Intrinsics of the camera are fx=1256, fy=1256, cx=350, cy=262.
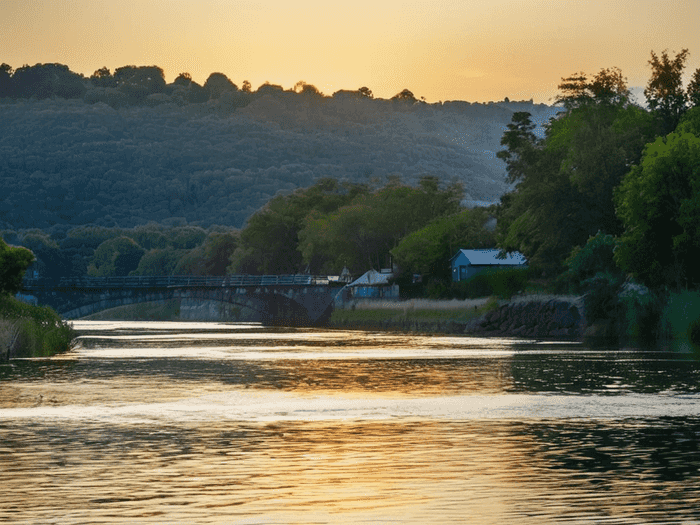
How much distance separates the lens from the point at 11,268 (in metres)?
83.9

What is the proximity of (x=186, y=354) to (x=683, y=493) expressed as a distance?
60851 mm

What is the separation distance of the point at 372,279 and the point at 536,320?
73080mm

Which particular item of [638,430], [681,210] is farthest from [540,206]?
[638,430]

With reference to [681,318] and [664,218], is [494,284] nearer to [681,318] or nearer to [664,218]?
[664,218]

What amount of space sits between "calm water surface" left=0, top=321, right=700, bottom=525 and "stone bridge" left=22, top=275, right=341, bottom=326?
119596 millimetres

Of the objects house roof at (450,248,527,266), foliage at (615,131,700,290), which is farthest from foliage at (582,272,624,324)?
house roof at (450,248,527,266)

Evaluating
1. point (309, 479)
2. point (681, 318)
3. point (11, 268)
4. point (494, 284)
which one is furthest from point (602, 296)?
point (309, 479)

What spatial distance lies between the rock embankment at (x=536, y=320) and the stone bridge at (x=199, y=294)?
219 feet

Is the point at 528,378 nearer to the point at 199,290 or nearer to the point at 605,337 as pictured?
the point at 605,337

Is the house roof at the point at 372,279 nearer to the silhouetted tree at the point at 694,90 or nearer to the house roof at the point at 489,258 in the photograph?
the house roof at the point at 489,258

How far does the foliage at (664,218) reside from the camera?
297ft

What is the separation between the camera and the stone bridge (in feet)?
579

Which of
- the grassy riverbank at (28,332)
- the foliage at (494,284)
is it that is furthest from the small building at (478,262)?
the grassy riverbank at (28,332)

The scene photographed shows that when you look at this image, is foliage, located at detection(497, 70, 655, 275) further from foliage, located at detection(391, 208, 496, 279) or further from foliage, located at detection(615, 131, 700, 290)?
foliage, located at detection(391, 208, 496, 279)
